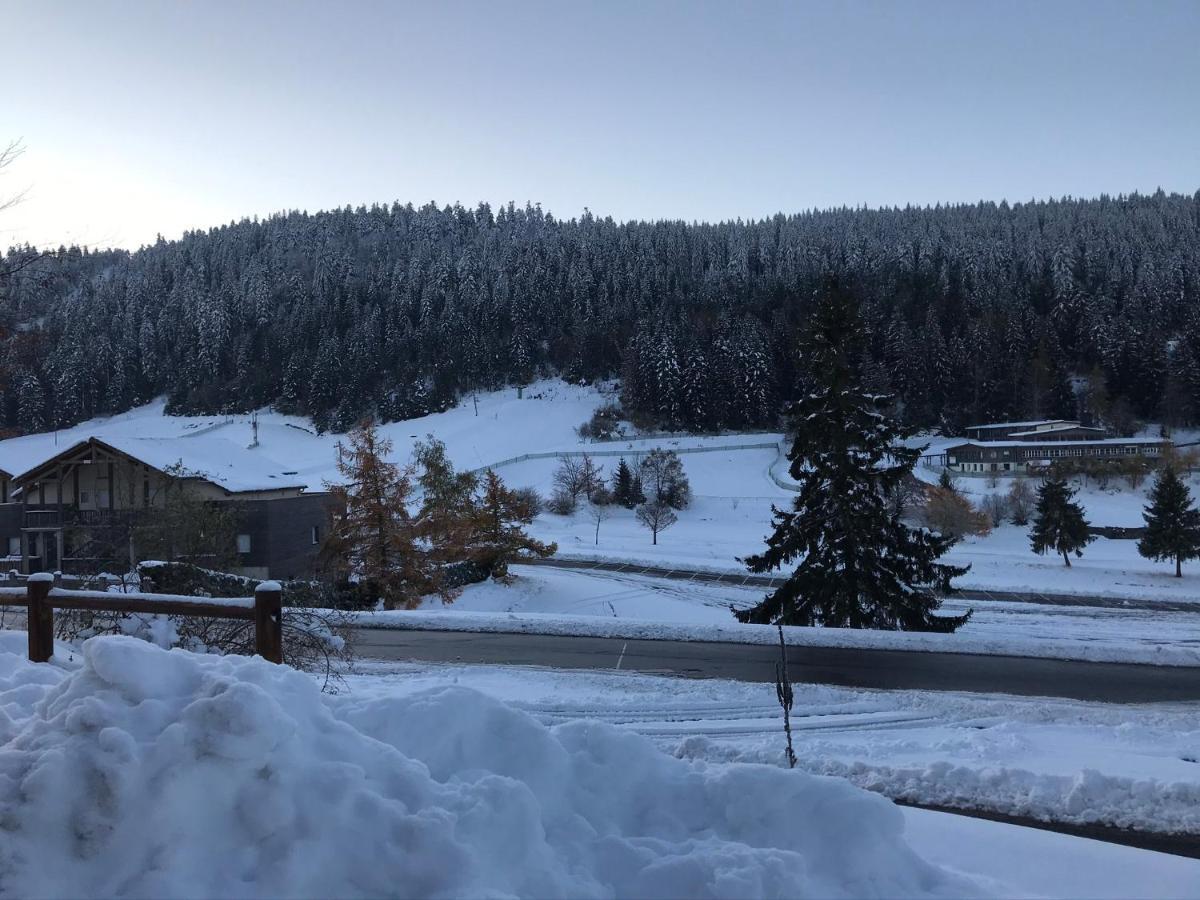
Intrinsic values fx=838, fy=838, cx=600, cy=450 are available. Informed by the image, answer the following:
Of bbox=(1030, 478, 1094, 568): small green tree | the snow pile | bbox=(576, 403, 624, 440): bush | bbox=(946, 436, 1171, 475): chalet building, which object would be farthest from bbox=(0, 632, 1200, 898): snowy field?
bbox=(576, 403, 624, 440): bush

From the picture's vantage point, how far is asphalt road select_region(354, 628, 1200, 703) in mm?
11898

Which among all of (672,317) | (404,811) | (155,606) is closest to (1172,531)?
(155,606)

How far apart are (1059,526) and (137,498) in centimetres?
4800

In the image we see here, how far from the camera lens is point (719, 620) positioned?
2845cm

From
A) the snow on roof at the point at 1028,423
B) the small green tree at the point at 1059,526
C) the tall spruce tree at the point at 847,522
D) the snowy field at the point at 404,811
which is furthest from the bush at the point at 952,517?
the snowy field at the point at 404,811

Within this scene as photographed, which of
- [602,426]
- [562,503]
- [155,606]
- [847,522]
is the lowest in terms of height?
[562,503]

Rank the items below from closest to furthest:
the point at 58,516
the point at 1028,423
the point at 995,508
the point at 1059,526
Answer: the point at 58,516 < the point at 1059,526 < the point at 995,508 < the point at 1028,423

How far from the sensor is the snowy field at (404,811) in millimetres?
3818

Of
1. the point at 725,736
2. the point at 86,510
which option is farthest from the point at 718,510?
the point at 725,736

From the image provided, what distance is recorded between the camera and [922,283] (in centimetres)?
12850

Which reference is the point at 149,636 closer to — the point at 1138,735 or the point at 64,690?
the point at 64,690

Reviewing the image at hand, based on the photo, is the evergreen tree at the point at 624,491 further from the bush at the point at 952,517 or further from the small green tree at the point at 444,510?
the small green tree at the point at 444,510

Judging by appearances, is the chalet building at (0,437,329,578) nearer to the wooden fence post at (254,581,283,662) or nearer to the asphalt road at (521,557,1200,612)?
the asphalt road at (521,557,1200,612)

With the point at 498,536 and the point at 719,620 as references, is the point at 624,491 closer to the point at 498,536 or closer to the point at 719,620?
the point at 498,536
